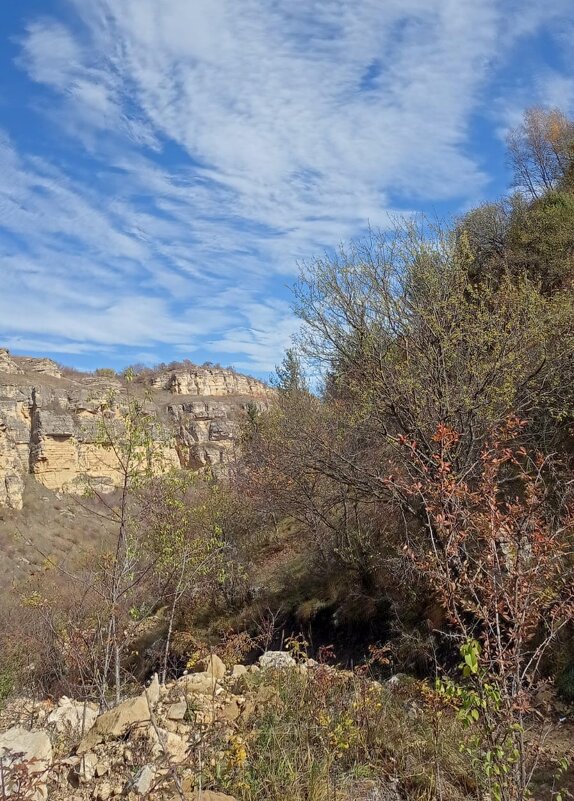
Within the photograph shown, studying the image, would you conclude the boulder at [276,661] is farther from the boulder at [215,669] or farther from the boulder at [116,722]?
the boulder at [116,722]

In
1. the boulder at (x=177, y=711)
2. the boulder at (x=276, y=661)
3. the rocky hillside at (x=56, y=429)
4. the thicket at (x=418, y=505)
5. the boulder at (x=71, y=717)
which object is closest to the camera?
the thicket at (x=418, y=505)

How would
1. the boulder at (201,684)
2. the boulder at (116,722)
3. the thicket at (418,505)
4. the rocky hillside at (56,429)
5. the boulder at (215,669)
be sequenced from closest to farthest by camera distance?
the thicket at (418,505), the boulder at (116,722), the boulder at (201,684), the boulder at (215,669), the rocky hillside at (56,429)

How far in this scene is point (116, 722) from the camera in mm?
4504

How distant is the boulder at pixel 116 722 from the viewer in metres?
4.44

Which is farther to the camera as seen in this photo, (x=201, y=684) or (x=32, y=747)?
(x=201, y=684)

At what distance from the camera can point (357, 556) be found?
11.3 meters

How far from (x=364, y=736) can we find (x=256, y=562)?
11889 mm

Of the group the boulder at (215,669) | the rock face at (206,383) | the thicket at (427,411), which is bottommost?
the boulder at (215,669)

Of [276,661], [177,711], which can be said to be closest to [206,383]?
[276,661]

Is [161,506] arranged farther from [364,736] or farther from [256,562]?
[256,562]

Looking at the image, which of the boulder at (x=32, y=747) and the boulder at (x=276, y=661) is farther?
the boulder at (x=276, y=661)

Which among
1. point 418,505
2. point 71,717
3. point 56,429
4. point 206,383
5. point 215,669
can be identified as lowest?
point 71,717

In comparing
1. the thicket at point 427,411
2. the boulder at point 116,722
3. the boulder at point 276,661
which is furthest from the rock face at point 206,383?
the boulder at point 116,722

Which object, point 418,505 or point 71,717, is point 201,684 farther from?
point 418,505
